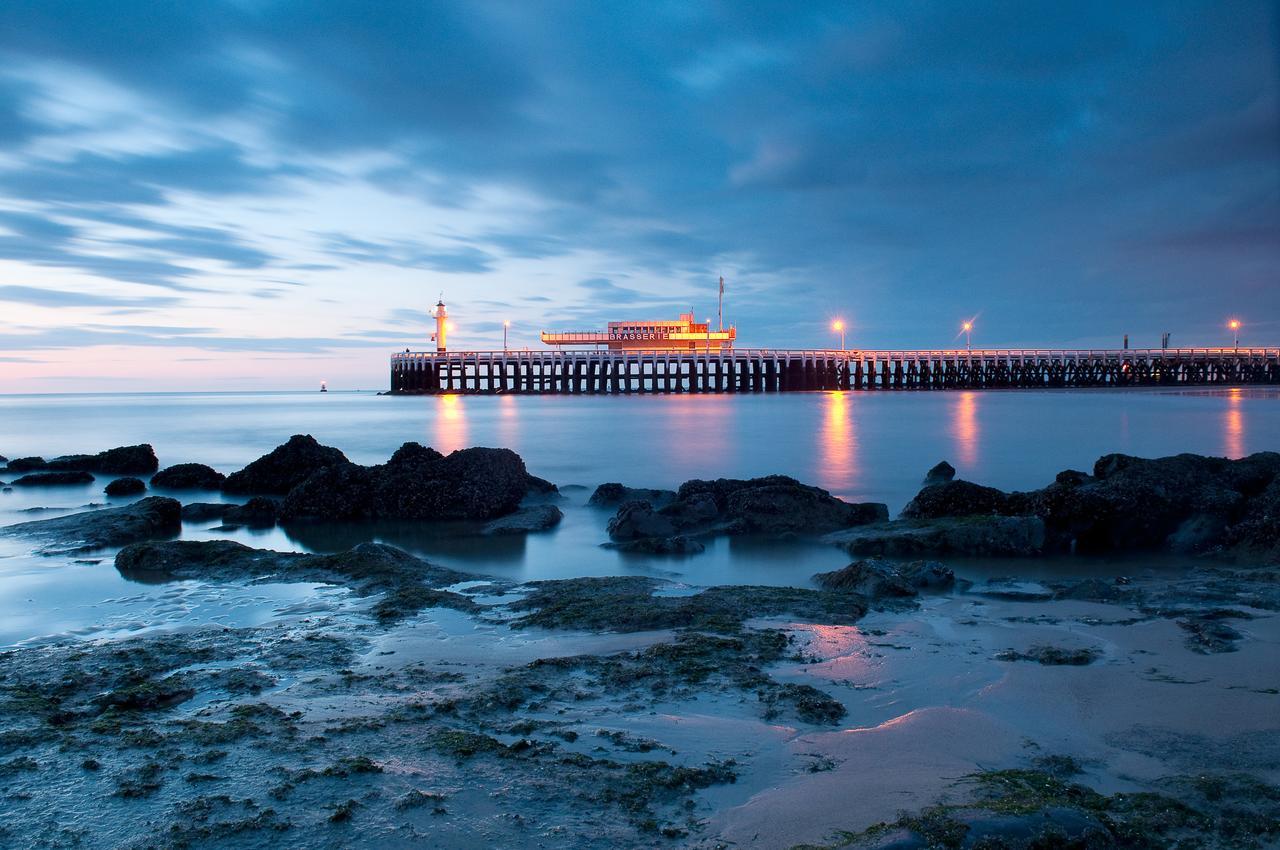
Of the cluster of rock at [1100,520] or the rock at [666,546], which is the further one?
the rock at [666,546]

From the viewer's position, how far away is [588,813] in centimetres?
241

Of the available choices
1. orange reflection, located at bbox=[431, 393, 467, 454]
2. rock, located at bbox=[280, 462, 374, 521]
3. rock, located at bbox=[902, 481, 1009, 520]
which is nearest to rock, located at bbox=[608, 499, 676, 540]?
rock, located at bbox=[902, 481, 1009, 520]

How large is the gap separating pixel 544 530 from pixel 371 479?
2.27 meters

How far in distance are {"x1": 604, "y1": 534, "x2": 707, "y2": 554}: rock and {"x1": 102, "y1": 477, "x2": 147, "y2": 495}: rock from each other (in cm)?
784

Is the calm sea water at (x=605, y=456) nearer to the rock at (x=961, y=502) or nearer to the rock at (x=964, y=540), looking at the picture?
the rock at (x=964, y=540)

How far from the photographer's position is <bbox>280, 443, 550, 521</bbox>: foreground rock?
9023 mm

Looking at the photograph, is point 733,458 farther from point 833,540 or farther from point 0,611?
point 0,611

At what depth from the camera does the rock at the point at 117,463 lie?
14375 mm

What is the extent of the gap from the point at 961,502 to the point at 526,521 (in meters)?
4.21

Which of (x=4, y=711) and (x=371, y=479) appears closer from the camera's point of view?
(x=4, y=711)

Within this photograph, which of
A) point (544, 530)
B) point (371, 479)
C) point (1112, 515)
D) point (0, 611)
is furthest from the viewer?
point (371, 479)

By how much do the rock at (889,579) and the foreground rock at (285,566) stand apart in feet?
8.13

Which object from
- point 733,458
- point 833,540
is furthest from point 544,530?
point 733,458

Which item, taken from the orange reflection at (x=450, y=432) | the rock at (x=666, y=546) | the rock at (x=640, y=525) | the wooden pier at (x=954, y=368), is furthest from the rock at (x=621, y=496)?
the wooden pier at (x=954, y=368)
